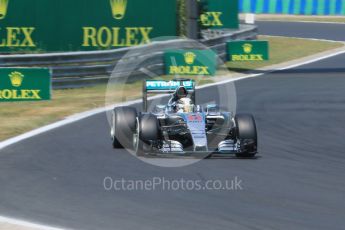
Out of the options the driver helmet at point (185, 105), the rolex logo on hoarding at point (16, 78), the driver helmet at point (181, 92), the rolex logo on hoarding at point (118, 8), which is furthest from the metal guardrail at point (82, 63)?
the driver helmet at point (185, 105)

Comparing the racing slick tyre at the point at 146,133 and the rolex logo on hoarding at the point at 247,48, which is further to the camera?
the rolex logo on hoarding at the point at 247,48

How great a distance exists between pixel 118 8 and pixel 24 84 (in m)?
8.72

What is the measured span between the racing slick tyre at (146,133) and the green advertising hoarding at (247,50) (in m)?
16.2

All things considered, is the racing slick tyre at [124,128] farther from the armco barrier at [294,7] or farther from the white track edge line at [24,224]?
the armco barrier at [294,7]

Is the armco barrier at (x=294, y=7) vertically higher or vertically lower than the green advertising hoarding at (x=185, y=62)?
lower

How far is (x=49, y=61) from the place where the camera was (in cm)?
2325

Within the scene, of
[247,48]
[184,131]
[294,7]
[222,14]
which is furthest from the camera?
[294,7]

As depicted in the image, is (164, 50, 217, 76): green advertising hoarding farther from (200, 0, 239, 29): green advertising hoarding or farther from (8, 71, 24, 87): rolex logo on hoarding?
(200, 0, 239, 29): green advertising hoarding

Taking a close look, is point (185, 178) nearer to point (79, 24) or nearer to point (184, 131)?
point (184, 131)

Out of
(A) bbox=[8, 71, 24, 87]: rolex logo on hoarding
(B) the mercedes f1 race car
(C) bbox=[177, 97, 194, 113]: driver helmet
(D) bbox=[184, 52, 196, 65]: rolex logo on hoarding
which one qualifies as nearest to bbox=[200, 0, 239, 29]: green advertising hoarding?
(D) bbox=[184, 52, 196, 65]: rolex logo on hoarding

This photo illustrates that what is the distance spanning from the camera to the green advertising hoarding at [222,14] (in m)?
35.9

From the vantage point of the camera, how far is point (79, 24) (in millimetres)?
27734

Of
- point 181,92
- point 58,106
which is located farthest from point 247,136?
point 58,106

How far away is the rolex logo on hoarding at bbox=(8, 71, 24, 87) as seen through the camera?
65.5 ft
